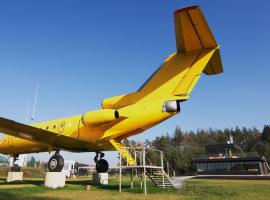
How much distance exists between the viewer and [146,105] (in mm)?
14258

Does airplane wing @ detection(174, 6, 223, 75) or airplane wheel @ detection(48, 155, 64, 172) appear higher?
airplane wing @ detection(174, 6, 223, 75)

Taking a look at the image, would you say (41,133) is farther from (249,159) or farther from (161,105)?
(249,159)

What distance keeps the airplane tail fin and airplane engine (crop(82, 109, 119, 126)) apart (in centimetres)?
116

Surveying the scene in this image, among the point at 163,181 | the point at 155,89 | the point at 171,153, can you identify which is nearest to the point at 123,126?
the point at 155,89

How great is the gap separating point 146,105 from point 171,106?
1.42m

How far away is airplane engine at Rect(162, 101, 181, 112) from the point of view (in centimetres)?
1353

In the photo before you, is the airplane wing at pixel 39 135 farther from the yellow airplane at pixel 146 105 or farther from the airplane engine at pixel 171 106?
the airplane engine at pixel 171 106

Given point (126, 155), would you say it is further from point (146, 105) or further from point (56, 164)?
point (56, 164)

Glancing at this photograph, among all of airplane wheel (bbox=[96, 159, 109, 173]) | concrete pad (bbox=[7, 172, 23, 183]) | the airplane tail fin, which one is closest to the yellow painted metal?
the airplane tail fin

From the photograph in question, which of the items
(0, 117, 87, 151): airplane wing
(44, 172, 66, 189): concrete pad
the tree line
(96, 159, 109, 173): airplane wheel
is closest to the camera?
(44, 172, 66, 189): concrete pad

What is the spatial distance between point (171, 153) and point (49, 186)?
5462 cm

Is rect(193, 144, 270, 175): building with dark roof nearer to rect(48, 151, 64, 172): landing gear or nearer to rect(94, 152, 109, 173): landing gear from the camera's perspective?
rect(94, 152, 109, 173): landing gear

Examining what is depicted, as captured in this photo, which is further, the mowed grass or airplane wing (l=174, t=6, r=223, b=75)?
airplane wing (l=174, t=6, r=223, b=75)

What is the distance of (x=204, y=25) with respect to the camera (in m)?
11.4
